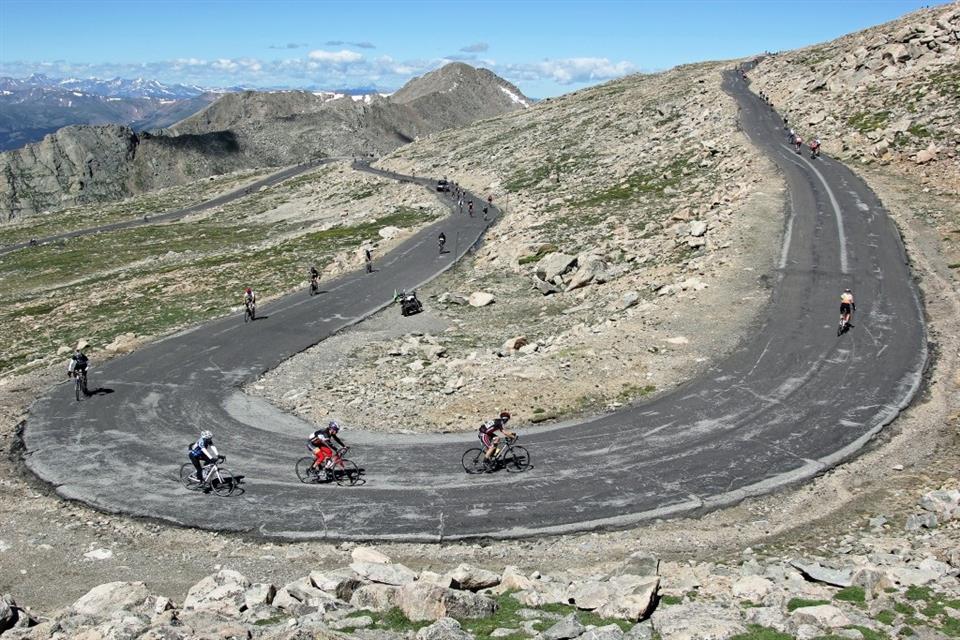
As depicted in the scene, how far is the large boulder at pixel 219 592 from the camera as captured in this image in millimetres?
13297

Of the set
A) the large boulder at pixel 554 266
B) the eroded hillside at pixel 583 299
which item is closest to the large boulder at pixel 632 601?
the eroded hillside at pixel 583 299

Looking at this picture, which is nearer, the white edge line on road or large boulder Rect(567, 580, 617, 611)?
large boulder Rect(567, 580, 617, 611)

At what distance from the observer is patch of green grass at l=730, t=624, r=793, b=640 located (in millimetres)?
10719

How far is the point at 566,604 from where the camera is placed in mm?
12914

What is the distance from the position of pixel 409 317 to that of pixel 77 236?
3306 inches

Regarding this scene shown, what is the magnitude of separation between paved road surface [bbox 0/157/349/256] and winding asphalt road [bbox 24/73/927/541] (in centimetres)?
8219

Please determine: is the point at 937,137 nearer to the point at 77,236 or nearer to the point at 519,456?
the point at 519,456

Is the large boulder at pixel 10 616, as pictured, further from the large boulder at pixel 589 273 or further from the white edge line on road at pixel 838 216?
the white edge line on road at pixel 838 216

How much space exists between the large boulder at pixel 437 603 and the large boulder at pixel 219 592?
3.36m

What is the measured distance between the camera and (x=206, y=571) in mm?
16219

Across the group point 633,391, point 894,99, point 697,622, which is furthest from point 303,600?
point 894,99

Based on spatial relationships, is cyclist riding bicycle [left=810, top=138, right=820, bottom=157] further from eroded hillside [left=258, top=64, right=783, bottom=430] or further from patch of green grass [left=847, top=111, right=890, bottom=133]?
eroded hillside [left=258, top=64, right=783, bottom=430]

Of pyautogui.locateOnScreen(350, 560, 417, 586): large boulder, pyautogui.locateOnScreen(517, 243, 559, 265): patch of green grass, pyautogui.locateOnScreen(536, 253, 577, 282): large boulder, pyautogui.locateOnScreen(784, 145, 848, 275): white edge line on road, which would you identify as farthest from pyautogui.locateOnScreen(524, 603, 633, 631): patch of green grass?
pyautogui.locateOnScreen(517, 243, 559, 265): patch of green grass

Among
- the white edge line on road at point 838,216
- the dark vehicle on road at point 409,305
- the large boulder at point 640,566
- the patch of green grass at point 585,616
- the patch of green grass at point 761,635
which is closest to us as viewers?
the patch of green grass at point 761,635
